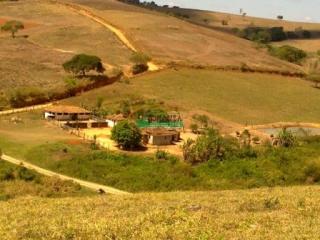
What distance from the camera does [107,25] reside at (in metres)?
113

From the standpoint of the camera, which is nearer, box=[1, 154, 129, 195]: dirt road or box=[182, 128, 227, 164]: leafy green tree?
box=[1, 154, 129, 195]: dirt road

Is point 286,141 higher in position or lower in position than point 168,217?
lower

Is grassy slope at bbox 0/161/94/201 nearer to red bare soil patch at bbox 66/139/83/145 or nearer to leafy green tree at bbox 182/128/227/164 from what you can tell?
red bare soil patch at bbox 66/139/83/145

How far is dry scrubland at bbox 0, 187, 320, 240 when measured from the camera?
59.3 ft

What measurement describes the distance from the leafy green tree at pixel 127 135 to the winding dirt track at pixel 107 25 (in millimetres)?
36298

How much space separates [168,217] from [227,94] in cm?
6220

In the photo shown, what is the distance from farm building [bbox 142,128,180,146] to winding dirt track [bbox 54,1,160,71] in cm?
3320

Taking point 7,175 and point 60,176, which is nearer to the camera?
point 7,175

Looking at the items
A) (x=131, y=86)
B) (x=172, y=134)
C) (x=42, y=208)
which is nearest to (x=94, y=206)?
(x=42, y=208)

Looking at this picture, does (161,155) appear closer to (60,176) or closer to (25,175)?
(60,176)

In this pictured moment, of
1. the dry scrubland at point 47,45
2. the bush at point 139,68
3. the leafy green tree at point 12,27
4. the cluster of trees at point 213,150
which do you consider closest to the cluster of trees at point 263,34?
the dry scrubland at point 47,45

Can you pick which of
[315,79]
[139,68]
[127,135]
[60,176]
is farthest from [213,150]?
[315,79]

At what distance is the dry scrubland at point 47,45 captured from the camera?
77562 mm

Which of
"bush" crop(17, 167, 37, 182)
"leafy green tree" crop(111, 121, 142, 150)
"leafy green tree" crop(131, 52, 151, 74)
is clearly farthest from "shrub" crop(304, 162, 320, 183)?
"leafy green tree" crop(131, 52, 151, 74)
